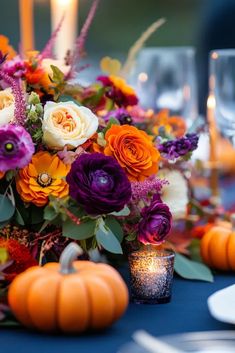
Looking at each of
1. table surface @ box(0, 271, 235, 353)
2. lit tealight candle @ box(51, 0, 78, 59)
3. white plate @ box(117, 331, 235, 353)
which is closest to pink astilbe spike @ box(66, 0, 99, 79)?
lit tealight candle @ box(51, 0, 78, 59)

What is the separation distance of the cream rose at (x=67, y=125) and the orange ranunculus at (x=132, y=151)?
28mm

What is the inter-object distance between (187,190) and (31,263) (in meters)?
0.38

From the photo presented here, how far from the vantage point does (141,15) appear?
697cm

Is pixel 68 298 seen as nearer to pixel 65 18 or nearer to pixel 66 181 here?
pixel 66 181

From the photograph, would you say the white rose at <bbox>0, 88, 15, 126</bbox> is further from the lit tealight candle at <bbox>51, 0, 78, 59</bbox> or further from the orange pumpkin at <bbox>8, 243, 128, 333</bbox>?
the lit tealight candle at <bbox>51, 0, 78, 59</bbox>

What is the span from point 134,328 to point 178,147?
1.13 ft

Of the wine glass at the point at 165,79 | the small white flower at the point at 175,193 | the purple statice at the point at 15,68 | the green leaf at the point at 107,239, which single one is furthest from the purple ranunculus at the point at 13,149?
the wine glass at the point at 165,79

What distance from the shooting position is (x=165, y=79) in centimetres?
148

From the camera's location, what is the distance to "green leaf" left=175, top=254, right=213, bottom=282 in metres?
1.09

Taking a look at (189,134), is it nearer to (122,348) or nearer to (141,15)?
(122,348)

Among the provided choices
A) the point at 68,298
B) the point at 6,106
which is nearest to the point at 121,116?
the point at 6,106

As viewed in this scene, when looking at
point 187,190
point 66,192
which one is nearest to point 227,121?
point 187,190

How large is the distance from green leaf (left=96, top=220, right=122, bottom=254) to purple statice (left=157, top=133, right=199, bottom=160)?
→ 20 centimetres

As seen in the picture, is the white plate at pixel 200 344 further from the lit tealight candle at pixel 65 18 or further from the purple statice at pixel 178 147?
the lit tealight candle at pixel 65 18
